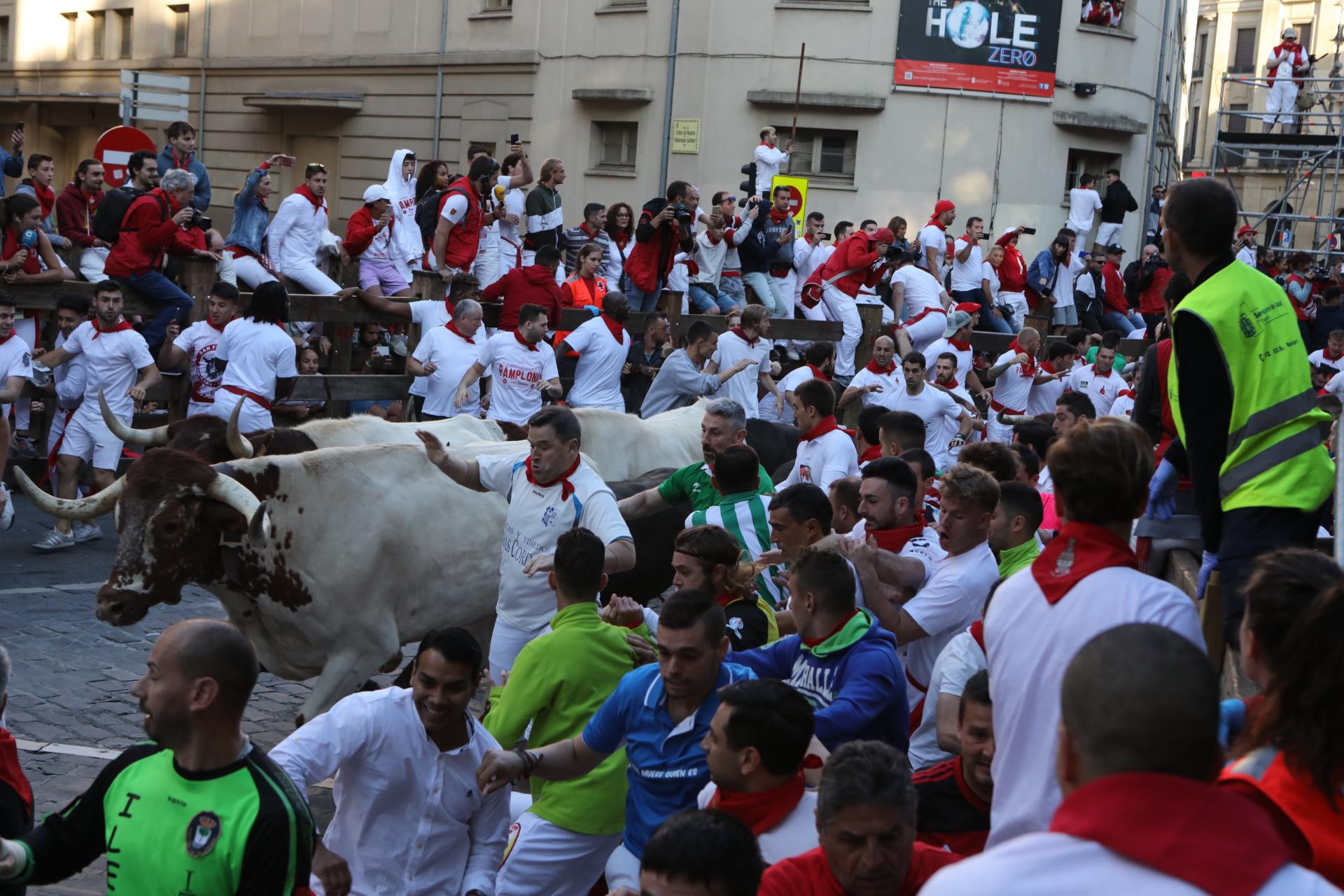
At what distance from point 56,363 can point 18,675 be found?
451cm

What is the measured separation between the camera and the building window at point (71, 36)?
42.3 meters

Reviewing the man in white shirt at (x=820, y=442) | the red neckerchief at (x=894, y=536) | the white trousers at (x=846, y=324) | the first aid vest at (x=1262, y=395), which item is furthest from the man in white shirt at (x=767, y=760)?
the white trousers at (x=846, y=324)

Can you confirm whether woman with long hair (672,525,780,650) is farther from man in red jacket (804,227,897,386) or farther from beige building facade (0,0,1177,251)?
beige building facade (0,0,1177,251)

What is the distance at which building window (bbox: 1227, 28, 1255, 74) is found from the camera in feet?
217

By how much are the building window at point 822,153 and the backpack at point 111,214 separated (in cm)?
1691

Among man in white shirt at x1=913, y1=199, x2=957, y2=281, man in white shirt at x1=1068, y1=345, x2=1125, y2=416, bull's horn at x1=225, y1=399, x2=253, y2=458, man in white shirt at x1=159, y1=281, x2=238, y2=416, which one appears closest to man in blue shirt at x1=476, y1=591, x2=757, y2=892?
bull's horn at x1=225, y1=399, x2=253, y2=458

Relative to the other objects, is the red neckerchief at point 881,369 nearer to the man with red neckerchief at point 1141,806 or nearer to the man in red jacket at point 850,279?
the man in red jacket at point 850,279

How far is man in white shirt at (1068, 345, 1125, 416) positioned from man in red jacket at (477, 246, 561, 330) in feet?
18.0

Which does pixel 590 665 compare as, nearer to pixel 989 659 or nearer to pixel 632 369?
pixel 989 659

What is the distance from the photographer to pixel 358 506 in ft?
27.0

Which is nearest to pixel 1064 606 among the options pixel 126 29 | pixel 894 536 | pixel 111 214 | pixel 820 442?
pixel 894 536

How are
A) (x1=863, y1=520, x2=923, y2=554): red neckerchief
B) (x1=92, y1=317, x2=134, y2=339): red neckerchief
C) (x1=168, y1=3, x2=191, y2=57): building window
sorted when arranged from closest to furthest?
(x1=863, y1=520, x2=923, y2=554): red neckerchief
(x1=92, y1=317, x2=134, y2=339): red neckerchief
(x1=168, y1=3, x2=191, y2=57): building window

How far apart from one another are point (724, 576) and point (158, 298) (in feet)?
31.9

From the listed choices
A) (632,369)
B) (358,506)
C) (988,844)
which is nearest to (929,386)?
(632,369)
